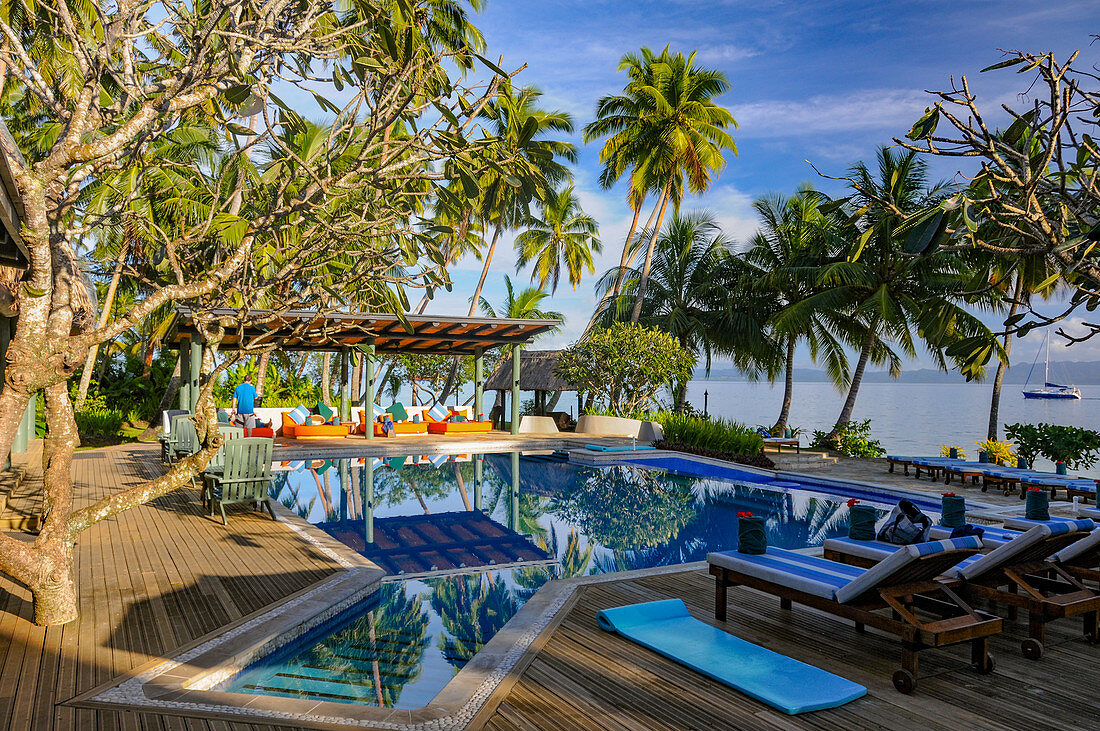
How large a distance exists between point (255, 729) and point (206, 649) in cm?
107

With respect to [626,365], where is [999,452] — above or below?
below

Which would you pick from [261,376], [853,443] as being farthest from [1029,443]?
[261,376]

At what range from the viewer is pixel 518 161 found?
387cm

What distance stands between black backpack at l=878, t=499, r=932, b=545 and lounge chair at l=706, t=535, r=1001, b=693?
0.58 m

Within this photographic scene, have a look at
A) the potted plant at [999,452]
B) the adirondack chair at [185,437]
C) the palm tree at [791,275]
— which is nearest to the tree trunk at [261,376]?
the adirondack chair at [185,437]

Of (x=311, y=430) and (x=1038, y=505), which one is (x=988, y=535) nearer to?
(x=1038, y=505)

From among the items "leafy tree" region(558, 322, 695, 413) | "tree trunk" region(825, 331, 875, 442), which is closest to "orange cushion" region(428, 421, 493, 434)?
"leafy tree" region(558, 322, 695, 413)

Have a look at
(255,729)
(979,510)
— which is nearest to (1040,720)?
(255,729)

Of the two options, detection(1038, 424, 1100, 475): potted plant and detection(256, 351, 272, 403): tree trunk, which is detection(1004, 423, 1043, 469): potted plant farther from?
detection(256, 351, 272, 403): tree trunk

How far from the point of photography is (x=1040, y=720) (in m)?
3.22

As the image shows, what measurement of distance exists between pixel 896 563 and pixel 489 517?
658 cm

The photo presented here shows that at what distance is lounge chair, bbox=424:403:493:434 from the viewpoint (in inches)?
739

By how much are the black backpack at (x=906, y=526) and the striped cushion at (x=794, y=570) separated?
576 millimetres

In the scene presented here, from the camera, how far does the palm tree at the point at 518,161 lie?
3635mm
